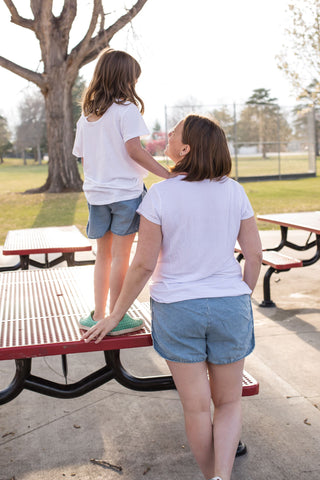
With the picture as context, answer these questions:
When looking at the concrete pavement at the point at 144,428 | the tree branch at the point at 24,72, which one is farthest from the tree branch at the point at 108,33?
the concrete pavement at the point at 144,428

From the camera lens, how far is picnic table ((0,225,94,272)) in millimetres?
4973

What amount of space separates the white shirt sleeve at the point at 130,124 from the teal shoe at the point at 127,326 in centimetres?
81

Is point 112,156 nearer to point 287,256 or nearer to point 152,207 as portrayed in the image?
point 152,207

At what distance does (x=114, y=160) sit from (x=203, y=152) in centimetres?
59

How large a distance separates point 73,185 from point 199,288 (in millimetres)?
19546

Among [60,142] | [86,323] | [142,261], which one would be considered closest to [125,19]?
[60,142]

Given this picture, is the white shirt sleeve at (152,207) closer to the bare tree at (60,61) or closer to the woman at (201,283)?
the woman at (201,283)

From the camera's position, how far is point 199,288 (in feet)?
7.07

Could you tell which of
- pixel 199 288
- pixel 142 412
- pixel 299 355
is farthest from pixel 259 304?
pixel 199 288

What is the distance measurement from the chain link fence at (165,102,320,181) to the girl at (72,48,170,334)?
23.4 m

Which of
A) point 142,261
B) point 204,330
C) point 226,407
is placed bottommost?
point 226,407

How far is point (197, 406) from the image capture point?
2188 mm

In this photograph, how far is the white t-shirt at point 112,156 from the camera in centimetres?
260

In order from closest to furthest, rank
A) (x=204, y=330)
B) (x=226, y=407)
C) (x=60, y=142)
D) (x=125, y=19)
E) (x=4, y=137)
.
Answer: (x=204, y=330) < (x=226, y=407) < (x=125, y=19) < (x=60, y=142) < (x=4, y=137)
